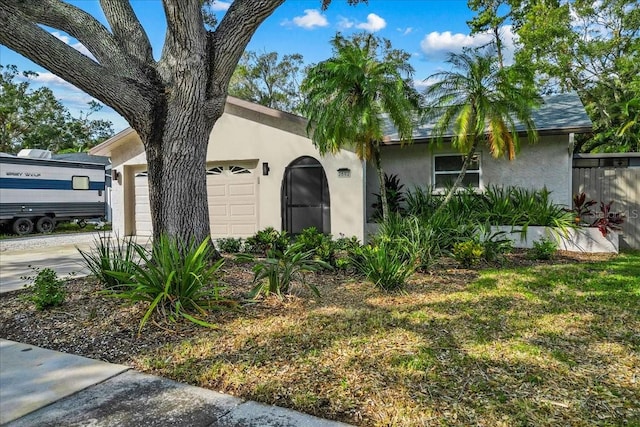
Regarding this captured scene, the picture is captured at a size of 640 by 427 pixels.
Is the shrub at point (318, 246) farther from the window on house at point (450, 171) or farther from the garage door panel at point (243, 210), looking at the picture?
the window on house at point (450, 171)

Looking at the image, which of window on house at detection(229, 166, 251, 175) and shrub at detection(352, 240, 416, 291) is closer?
shrub at detection(352, 240, 416, 291)

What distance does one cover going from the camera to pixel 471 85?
8.47 meters

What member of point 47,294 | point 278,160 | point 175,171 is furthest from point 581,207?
point 47,294

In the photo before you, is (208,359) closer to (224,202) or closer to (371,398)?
(371,398)

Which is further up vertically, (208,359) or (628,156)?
(628,156)

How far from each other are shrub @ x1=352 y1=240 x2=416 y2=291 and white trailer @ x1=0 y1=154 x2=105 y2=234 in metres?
14.1

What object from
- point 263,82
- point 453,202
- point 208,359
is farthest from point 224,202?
point 263,82

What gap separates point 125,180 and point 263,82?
63.6ft

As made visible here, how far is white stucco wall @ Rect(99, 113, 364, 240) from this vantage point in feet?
33.4

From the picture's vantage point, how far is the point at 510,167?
10.7 metres

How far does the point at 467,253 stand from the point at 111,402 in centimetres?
591

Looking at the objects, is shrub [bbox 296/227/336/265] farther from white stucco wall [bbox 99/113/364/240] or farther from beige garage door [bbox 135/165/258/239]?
beige garage door [bbox 135/165/258/239]

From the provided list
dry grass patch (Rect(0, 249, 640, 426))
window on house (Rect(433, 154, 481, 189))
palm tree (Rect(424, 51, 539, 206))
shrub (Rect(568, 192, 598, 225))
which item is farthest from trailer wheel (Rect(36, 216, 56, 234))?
shrub (Rect(568, 192, 598, 225))

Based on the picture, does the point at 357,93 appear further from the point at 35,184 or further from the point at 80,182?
the point at 80,182
